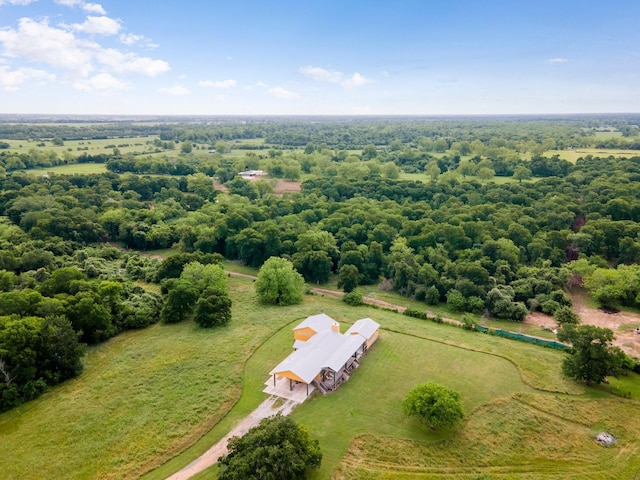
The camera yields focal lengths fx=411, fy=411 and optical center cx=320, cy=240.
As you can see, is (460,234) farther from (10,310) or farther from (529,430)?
(10,310)

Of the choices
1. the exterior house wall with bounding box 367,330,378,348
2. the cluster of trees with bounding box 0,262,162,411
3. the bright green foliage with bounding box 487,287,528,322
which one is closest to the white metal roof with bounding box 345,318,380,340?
the exterior house wall with bounding box 367,330,378,348

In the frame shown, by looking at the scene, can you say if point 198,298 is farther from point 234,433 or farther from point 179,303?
point 234,433

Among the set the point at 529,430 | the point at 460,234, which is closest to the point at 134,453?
the point at 529,430

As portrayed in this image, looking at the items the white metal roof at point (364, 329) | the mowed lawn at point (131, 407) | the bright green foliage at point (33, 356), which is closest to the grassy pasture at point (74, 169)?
the bright green foliage at point (33, 356)

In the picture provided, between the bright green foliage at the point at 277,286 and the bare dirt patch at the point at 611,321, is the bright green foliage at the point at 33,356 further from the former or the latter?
the bare dirt patch at the point at 611,321

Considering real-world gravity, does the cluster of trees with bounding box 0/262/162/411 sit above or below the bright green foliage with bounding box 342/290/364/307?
above

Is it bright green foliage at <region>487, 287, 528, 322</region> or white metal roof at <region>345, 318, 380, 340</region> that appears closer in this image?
white metal roof at <region>345, 318, 380, 340</region>

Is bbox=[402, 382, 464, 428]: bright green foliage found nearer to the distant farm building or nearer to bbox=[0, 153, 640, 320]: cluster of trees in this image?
the distant farm building
